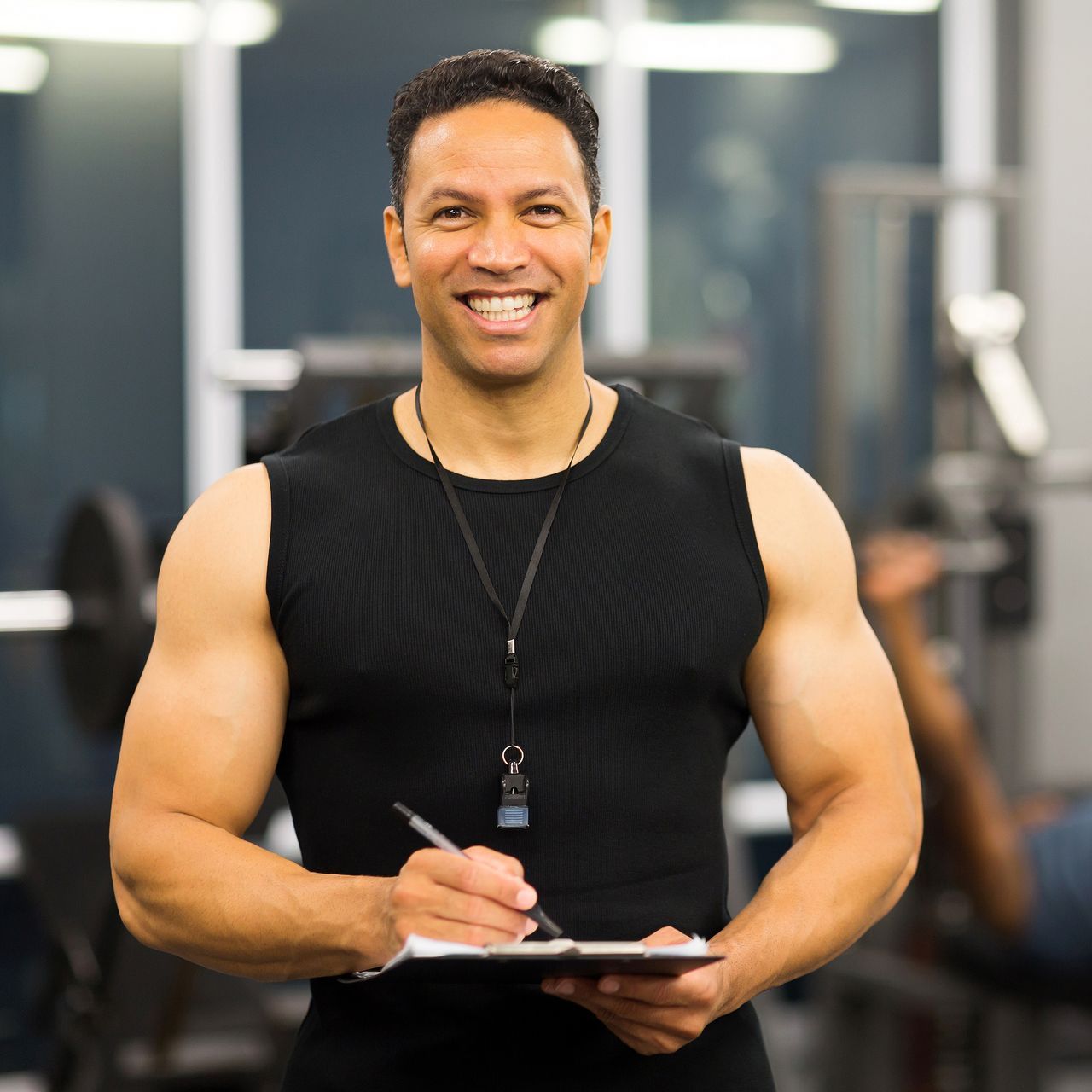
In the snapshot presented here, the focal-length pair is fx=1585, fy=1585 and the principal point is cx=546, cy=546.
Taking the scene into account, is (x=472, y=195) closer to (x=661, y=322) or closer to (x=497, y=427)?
(x=497, y=427)

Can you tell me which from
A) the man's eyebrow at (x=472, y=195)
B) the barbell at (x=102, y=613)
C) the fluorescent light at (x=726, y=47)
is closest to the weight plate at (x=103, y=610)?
the barbell at (x=102, y=613)

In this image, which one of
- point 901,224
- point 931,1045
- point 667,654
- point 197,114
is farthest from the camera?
point 197,114

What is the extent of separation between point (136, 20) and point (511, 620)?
10.7 feet

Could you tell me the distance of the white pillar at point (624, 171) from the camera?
436cm

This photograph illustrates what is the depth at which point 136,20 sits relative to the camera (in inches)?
160

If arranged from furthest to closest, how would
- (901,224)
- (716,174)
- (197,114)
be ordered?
(716,174), (197,114), (901,224)

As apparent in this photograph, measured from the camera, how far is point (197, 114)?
4.05 m

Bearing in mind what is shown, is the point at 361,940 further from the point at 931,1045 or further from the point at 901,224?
the point at 901,224

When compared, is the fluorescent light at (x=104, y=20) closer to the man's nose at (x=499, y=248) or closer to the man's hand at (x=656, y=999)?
the man's nose at (x=499, y=248)

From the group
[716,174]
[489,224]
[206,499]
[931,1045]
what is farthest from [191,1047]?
[716,174]

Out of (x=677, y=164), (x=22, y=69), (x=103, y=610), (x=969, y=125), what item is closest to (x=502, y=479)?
(x=103, y=610)

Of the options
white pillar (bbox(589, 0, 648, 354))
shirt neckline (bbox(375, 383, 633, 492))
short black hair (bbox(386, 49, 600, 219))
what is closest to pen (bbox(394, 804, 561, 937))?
shirt neckline (bbox(375, 383, 633, 492))

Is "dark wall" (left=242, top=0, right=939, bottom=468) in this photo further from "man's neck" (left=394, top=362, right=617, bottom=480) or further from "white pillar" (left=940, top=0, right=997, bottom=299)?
"man's neck" (left=394, top=362, right=617, bottom=480)

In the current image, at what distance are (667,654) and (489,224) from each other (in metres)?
0.39
